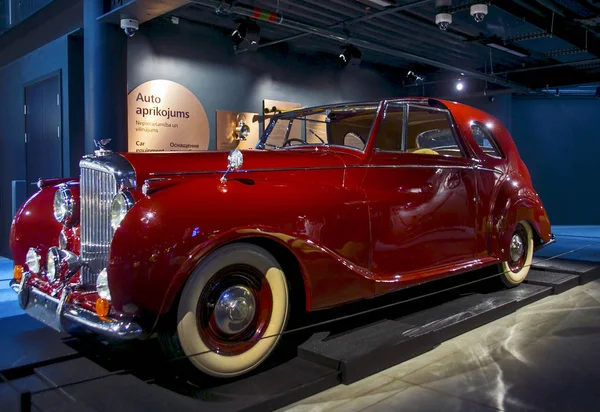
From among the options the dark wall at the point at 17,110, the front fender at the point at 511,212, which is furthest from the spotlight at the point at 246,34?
the front fender at the point at 511,212

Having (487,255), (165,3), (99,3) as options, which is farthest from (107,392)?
(99,3)

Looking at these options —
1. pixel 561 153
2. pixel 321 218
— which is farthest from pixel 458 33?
pixel 321 218

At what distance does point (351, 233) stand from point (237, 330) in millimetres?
894

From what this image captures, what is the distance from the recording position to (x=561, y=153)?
11523 mm

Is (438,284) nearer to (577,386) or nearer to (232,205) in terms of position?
(577,386)

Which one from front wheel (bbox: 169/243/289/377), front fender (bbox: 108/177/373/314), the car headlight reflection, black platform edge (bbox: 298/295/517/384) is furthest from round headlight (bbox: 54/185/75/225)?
black platform edge (bbox: 298/295/517/384)

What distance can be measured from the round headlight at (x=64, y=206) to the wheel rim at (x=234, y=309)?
3.87 feet

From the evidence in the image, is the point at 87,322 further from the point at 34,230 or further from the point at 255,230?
the point at 34,230

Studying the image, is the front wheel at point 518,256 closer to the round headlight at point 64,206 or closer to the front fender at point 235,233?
the front fender at point 235,233

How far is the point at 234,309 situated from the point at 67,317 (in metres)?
0.81

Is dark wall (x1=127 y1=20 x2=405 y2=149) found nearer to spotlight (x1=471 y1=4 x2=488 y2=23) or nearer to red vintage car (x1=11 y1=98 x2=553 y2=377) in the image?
red vintage car (x1=11 y1=98 x2=553 y2=377)

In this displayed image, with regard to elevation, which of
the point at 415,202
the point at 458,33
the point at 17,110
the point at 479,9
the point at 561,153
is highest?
the point at 458,33

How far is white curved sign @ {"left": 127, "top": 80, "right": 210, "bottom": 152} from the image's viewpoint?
6227 mm

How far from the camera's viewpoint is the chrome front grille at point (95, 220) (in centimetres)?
271
